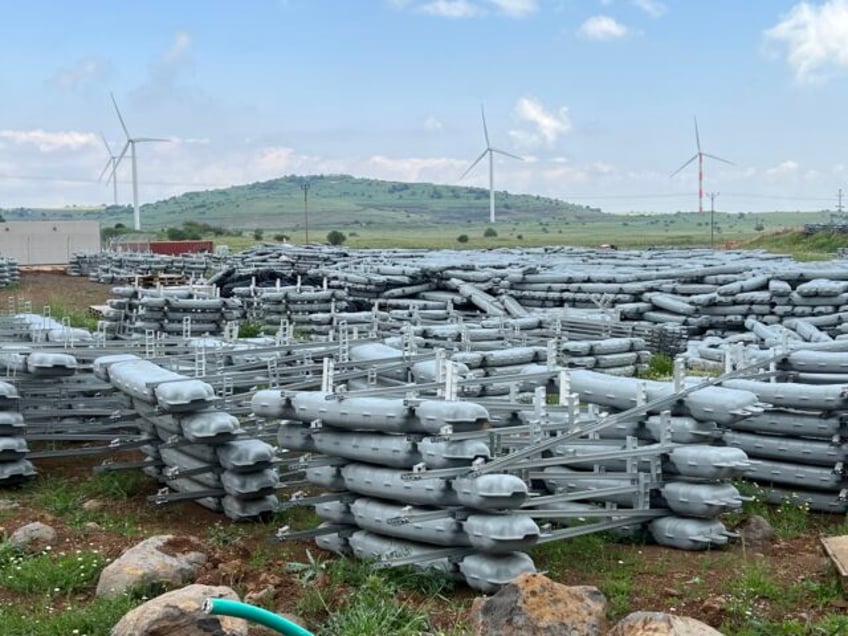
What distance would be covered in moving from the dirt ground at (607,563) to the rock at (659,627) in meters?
1.32

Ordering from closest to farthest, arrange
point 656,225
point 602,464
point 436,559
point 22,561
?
point 436,559 → point 22,561 → point 602,464 → point 656,225

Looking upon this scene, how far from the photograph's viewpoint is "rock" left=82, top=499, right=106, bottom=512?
438 inches

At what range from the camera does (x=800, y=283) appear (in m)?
22.3

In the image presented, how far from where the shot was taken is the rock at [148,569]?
26.0 feet

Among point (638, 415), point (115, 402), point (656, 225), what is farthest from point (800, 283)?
point (656, 225)

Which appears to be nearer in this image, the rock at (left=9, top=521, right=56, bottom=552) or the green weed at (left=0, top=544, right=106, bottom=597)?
the green weed at (left=0, top=544, right=106, bottom=597)

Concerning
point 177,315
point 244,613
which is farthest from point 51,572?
point 177,315

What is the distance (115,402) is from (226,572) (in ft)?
20.3

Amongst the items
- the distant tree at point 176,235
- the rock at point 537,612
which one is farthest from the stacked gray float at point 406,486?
the distant tree at point 176,235

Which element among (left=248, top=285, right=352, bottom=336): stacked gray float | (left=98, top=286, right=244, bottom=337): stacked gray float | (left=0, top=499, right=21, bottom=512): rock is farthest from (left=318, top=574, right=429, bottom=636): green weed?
(left=248, top=285, right=352, bottom=336): stacked gray float

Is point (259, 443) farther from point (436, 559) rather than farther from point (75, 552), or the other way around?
point (436, 559)

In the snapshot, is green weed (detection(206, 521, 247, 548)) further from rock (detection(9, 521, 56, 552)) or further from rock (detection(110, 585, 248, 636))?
rock (detection(110, 585, 248, 636))

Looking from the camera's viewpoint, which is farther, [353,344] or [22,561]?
[353,344]

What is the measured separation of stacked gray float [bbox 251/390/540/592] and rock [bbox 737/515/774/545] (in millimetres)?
2681
